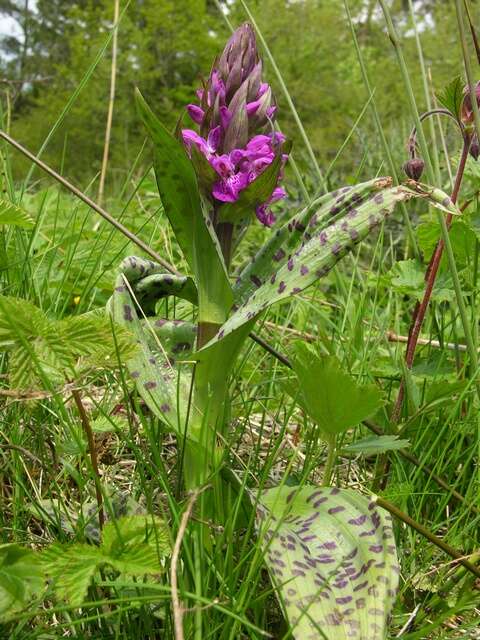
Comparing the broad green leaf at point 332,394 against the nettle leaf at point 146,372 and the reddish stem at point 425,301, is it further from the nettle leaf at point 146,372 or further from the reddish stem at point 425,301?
the reddish stem at point 425,301

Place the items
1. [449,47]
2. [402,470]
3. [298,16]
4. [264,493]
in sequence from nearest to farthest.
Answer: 1. [264,493]
2. [402,470]
3. [449,47]
4. [298,16]

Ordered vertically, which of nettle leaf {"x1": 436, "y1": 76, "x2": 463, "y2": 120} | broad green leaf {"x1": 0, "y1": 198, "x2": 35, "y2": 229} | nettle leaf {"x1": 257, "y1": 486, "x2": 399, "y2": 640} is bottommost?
nettle leaf {"x1": 257, "y1": 486, "x2": 399, "y2": 640}

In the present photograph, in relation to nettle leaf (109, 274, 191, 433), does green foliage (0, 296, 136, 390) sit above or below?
above

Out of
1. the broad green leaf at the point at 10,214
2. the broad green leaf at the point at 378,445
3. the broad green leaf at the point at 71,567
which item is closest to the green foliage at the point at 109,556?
the broad green leaf at the point at 71,567

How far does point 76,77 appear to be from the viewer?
1453cm

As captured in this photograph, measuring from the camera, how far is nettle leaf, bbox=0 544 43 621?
55cm

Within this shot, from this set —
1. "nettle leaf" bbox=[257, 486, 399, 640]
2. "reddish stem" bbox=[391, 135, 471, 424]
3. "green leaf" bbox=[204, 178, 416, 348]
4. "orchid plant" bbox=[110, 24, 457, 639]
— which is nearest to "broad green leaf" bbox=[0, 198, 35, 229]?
"orchid plant" bbox=[110, 24, 457, 639]

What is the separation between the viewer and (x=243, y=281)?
812 millimetres

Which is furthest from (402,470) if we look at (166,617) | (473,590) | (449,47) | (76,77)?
(76,77)

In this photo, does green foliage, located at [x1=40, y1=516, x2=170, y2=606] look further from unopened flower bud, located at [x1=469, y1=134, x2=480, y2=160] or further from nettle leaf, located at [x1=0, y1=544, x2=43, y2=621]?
unopened flower bud, located at [x1=469, y1=134, x2=480, y2=160]

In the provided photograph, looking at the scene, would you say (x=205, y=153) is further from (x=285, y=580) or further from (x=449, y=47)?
(x=449, y=47)

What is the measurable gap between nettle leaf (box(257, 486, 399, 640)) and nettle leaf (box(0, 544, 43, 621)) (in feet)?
0.60

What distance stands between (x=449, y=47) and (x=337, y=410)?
45.9 ft

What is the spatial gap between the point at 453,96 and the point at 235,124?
304 millimetres
